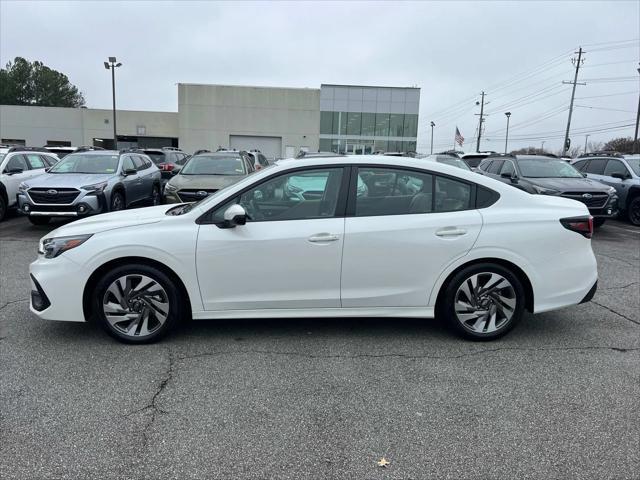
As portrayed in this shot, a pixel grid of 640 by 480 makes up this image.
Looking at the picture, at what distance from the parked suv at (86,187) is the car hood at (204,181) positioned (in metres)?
1.48

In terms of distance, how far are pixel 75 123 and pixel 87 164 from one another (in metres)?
50.8

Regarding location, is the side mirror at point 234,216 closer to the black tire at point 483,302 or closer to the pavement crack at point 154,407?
the pavement crack at point 154,407

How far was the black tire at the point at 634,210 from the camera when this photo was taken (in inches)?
497

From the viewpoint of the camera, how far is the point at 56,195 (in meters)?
9.85

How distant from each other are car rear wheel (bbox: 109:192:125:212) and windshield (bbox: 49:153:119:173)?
0.70 meters

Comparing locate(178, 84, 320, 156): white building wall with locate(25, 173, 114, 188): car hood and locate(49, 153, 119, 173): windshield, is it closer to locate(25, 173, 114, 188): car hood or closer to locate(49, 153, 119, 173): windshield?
locate(49, 153, 119, 173): windshield

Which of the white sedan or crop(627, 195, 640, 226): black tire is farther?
crop(627, 195, 640, 226): black tire

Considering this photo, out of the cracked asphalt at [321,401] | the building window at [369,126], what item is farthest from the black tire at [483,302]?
the building window at [369,126]

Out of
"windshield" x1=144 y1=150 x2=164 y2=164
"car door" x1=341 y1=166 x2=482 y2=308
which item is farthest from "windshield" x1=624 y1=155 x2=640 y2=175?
"windshield" x1=144 y1=150 x2=164 y2=164

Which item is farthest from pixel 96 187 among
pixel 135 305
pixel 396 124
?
pixel 396 124

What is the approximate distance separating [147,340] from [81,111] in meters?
59.0

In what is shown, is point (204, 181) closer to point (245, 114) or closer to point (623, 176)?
point (623, 176)

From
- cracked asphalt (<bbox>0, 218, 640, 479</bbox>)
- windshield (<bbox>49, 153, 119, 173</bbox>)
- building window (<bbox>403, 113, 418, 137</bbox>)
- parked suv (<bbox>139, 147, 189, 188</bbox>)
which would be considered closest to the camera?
cracked asphalt (<bbox>0, 218, 640, 479</bbox>)

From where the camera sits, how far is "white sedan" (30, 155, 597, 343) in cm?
418
